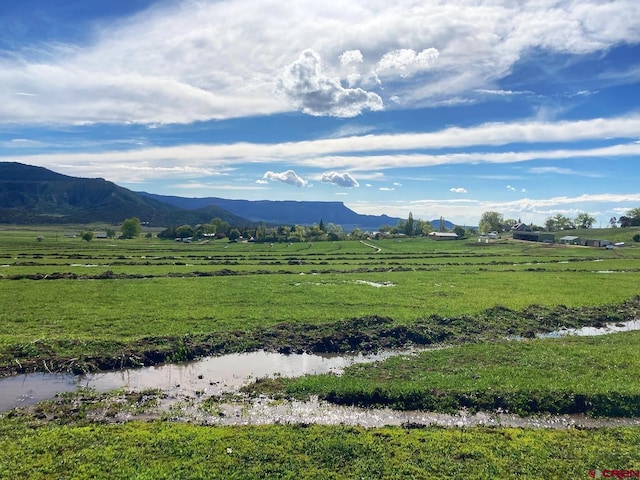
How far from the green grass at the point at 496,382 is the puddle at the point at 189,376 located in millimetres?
2472

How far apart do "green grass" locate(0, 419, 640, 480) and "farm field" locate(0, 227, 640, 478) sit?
0.23 ft

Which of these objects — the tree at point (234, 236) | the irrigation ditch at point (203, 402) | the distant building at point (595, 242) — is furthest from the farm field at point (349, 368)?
the tree at point (234, 236)

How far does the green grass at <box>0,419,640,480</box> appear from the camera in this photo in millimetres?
14555

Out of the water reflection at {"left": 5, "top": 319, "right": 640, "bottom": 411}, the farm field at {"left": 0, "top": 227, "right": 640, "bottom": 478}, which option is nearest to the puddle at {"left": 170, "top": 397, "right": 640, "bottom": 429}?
the farm field at {"left": 0, "top": 227, "right": 640, "bottom": 478}

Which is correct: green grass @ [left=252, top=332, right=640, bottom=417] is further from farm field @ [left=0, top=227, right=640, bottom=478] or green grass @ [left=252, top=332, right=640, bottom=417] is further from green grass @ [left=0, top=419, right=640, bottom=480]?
green grass @ [left=0, top=419, right=640, bottom=480]

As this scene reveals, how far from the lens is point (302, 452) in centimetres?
1595

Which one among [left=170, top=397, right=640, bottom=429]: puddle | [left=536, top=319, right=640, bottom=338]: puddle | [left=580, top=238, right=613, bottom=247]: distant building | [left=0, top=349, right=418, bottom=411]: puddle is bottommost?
[left=0, top=349, right=418, bottom=411]: puddle

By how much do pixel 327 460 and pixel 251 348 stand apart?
15.4 meters

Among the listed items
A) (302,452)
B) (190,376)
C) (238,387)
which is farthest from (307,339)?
(302,452)

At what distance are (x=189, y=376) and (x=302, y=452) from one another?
11787 mm

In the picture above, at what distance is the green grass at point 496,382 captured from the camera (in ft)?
67.3

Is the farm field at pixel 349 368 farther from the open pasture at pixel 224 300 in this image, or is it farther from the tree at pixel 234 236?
the tree at pixel 234 236

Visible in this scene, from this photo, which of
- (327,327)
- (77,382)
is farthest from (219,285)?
(77,382)

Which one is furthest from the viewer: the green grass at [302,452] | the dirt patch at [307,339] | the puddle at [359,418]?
the dirt patch at [307,339]
